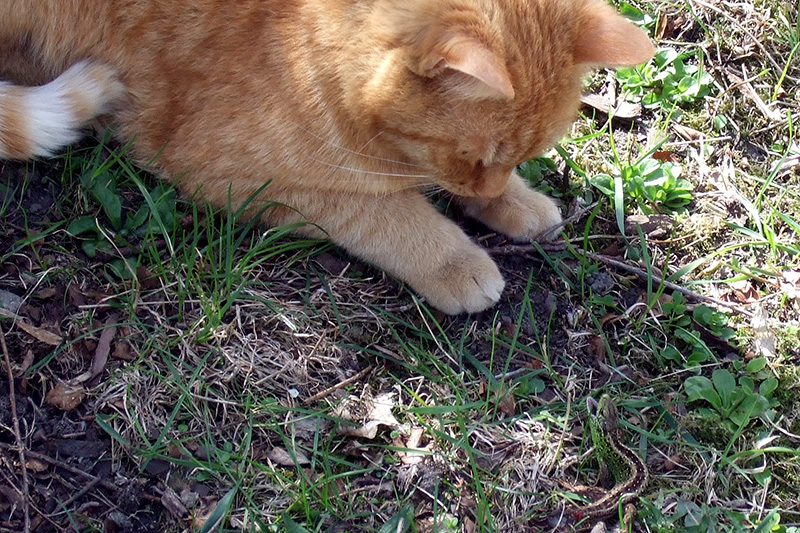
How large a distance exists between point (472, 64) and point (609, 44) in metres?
0.59

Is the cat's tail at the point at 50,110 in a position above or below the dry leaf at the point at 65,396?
above

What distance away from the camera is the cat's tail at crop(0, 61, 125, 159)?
7.48ft

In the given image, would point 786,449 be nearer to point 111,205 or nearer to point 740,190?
point 740,190

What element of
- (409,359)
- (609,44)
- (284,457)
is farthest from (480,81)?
(284,457)

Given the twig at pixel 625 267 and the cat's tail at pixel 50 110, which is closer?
the cat's tail at pixel 50 110

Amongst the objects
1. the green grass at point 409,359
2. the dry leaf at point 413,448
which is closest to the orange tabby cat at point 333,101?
the green grass at point 409,359

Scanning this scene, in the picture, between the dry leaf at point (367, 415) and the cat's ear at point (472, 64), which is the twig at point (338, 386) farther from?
the cat's ear at point (472, 64)

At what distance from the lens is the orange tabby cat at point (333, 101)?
6.77ft

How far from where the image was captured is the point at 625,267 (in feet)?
8.64

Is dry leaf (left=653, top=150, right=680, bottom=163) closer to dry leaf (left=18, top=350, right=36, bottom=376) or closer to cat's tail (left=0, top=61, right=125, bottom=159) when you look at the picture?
cat's tail (left=0, top=61, right=125, bottom=159)

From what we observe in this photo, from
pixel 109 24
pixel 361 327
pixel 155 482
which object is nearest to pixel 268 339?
pixel 361 327

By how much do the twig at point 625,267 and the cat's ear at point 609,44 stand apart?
2.44 feet

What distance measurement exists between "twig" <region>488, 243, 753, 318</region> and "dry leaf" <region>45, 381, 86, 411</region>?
1.45m

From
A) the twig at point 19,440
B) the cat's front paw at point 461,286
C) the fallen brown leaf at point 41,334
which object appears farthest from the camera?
the cat's front paw at point 461,286
